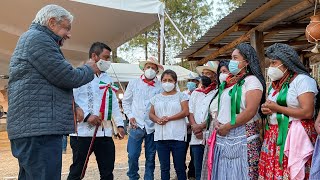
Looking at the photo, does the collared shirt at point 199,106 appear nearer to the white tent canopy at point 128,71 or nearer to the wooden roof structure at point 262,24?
the wooden roof structure at point 262,24

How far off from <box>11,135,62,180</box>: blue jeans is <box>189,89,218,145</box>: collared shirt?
8.54 feet

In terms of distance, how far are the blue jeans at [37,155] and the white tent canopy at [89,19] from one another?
164 inches

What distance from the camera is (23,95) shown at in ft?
9.21

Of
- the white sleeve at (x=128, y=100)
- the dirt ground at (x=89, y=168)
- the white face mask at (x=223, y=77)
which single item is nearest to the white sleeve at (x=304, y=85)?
the white face mask at (x=223, y=77)

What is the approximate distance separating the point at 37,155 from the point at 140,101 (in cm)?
290

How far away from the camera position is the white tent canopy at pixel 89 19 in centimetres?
688

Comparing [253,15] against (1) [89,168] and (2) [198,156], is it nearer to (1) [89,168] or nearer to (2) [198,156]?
(2) [198,156]

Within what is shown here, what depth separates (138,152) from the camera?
18.2 feet

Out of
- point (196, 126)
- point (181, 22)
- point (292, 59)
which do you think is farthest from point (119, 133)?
point (181, 22)

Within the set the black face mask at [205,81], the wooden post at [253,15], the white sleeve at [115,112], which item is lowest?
the white sleeve at [115,112]

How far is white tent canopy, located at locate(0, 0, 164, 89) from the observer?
22.6 ft

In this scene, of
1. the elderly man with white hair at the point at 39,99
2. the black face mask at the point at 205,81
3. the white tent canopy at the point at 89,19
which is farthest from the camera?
the white tent canopy at the point at 89,19

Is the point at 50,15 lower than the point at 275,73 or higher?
higher

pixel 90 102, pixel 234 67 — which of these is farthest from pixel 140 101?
pixel 234 67
